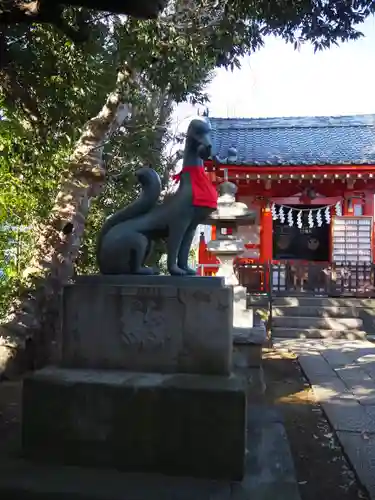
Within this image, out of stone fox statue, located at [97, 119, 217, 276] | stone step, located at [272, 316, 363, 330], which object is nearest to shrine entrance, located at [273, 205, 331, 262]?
stone step, located at [272, 316, 363, 330]

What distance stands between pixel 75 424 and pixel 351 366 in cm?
533

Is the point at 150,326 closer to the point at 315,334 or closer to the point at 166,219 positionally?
the point at 166,219

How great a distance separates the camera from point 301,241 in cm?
1453

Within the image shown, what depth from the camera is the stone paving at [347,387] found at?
3.42 meters

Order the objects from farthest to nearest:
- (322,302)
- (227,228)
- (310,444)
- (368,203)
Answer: (368,203) → (322,302) → (227,228) → (310,444)

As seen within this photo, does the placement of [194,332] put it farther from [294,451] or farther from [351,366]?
[351,366]

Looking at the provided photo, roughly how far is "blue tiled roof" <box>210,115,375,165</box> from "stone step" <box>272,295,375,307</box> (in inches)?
149

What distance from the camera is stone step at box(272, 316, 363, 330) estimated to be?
1004cm

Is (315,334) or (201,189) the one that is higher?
(201,189)

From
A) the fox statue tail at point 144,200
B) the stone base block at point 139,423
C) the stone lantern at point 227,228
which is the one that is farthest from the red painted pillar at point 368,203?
the stone base block at point 139,423

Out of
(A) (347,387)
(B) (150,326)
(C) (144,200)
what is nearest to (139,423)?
(B) (150,326)

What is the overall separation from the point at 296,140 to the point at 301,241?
11.4ft

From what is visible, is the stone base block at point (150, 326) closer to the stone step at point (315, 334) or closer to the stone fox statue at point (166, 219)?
the stone fox statue at point (166, 219)

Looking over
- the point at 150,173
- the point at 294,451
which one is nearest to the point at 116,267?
the point at 150,173
